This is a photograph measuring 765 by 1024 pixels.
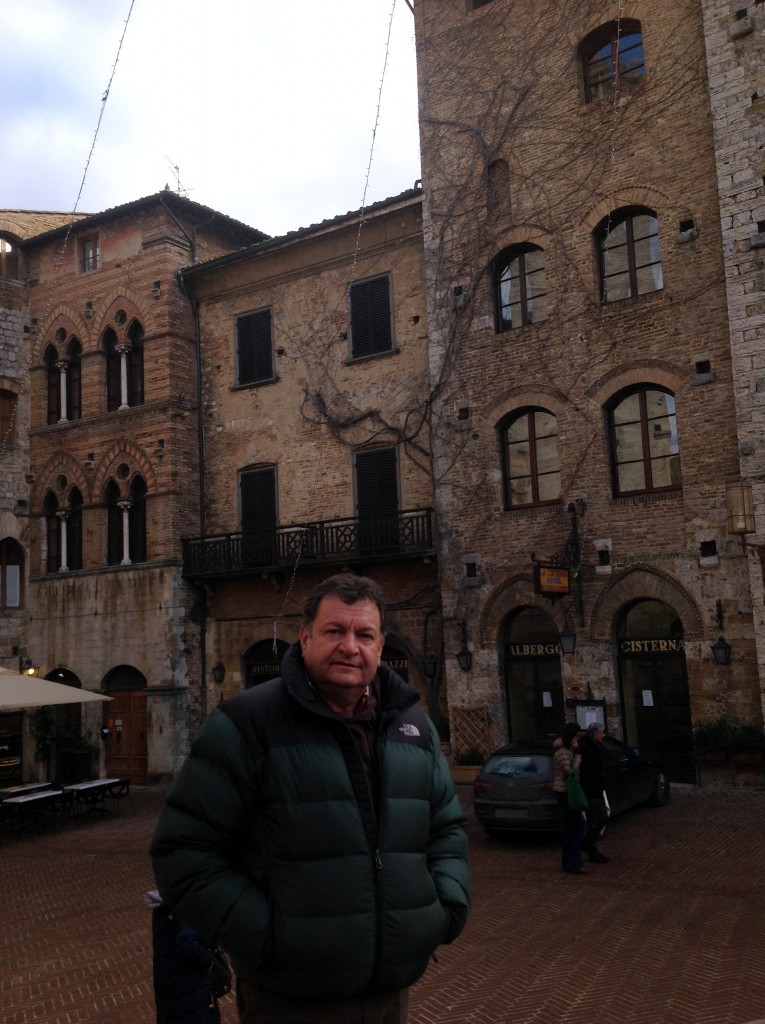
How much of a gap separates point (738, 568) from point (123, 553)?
1568cm

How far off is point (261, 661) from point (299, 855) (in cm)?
2082

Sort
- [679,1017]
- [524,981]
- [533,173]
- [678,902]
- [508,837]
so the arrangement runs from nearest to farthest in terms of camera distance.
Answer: [679,1017]
[524,981]
[678,902]
[508,837]
[533,173]

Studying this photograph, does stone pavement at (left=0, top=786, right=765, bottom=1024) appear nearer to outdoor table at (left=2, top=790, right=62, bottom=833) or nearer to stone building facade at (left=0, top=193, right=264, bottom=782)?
outdoor table at (left=2, top=790, right=62, bottom=833)

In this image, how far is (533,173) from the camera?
19.6 m

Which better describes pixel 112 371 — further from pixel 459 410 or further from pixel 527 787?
pixel 527 787

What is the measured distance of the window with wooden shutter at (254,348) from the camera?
24047mm

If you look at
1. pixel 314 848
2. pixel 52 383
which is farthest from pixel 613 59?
pixel 314 848

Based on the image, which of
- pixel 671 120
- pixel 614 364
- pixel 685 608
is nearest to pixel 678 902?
pixel 685 608

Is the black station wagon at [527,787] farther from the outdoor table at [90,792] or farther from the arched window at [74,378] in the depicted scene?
the arched window at [74,378]

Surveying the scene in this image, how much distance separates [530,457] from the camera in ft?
63.6

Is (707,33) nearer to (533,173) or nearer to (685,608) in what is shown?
(533,173)

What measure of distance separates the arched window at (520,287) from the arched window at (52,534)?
46.2ft

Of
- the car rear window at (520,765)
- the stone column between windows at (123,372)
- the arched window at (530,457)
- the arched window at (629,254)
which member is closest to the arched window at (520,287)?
the arched window at (629,254)

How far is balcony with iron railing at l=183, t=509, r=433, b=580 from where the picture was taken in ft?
67.3
